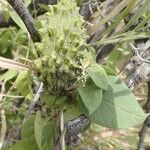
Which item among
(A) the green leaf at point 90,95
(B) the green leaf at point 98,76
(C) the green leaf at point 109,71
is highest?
(C) the green leaf at point 109,71

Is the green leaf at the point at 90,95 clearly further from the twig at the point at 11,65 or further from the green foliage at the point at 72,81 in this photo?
the twig at the point at 11,65

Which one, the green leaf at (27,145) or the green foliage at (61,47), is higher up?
the green foliage at (61,47)

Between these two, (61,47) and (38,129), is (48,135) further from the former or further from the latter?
(61,47)

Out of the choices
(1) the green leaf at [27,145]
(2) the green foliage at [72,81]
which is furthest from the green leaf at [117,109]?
(1) the green leaf at [27,145]

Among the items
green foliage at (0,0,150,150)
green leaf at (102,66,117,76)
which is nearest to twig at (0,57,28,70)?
green foliage at (0,0,150,150)

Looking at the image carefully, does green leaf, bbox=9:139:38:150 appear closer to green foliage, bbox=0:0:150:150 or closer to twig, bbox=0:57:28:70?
green foliage, bbox=0:0:150:150

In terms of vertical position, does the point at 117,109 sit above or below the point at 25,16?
below

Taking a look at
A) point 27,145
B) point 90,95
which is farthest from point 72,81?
point 27,145

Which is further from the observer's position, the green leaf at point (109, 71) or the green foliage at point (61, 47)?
the green leaf at point (109, 71)
